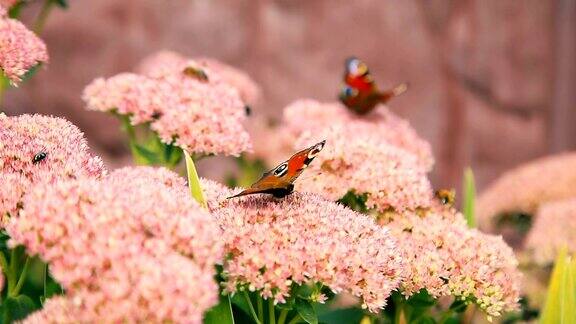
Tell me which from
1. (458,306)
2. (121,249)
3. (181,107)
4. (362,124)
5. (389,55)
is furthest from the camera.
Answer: (389,55)

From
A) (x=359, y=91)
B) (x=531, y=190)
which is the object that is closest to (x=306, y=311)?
(x=359, y=91)

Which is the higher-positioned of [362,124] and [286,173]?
[362,124]

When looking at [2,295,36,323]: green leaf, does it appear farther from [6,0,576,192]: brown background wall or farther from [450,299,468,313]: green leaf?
[6,0,576,192]: brown background wall

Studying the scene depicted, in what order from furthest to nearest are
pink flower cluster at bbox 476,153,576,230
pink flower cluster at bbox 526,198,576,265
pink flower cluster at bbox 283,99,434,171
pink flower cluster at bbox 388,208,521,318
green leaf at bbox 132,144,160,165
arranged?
pink flower cluster at bbox 476,153,576,230 < pink flower cluster at bbox 526,198,576,265 < pink flower cluster at bbox 283,99,434,171 < green leaf at bbox 132,144,160,165 < pink flower cluster at bbox 388,208,521,318

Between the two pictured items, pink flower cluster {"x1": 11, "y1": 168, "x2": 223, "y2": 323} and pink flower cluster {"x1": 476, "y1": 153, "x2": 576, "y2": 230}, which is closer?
pink flower cluster {"x1": 11, "y1": 168, "x2": 223, "y2": 323}

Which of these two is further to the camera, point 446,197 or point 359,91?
point 359,91

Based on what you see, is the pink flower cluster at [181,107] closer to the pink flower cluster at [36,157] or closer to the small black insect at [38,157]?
the pink flower cluster at [36,157]

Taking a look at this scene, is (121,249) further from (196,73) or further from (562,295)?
(196,73)

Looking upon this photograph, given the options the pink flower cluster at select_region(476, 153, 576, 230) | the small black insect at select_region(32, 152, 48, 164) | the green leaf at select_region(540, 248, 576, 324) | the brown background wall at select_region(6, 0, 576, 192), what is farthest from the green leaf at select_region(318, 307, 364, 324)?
the brown background wall at select_region(6, 0, 576, 192)
